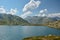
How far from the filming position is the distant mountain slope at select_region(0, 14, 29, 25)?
6.66 m

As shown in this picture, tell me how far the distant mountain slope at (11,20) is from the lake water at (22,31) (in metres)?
0.22

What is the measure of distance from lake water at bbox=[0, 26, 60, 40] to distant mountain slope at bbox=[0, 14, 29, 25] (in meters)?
0.22

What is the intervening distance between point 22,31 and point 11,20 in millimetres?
695

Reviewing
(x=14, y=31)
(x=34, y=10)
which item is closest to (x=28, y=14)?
(x=34, y=10)

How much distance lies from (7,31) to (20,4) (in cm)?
133

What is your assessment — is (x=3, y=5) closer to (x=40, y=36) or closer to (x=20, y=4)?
(x=20, y=4)

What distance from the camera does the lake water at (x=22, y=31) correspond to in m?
6.50

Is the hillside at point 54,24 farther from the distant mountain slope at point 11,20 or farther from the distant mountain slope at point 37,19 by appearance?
the distant mountain slope at point 11,20

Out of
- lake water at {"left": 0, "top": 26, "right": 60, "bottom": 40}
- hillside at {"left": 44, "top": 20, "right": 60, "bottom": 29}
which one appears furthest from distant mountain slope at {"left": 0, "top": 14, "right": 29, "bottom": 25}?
hillside at {"left": 44, "top": 20, "right": 60, "bottom": 29}

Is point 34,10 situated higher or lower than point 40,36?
higher

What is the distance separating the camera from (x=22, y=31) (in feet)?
22.5

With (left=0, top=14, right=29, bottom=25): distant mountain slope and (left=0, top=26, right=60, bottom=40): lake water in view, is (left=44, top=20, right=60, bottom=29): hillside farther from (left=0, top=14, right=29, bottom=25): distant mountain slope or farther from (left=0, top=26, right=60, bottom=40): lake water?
(left=0, top=14, right=29, bottom=25): distant mountain slope

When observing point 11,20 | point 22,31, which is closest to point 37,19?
point 22,31

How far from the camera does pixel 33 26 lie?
276 inches
